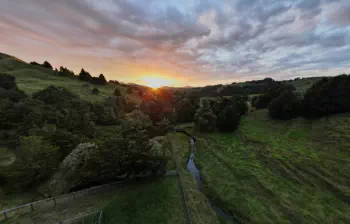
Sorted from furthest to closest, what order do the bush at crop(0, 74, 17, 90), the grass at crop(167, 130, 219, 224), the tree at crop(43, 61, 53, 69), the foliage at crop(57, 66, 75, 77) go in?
1. the tree at crop(43, 61, 53, 69)
2. the foliage at crop(57, 66, 75, 77)
3. the bush at crop(0, 74, 17, 90)
4. the grass at crop(167, 130, 219, 224)

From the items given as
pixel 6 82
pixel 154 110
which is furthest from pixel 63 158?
pixel 6 82

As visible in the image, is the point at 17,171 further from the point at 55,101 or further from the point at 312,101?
the point at 312,101

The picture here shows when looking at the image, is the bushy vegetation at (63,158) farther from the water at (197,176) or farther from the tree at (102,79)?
the tree at (102,79)

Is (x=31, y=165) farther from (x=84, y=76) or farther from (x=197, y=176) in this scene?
(x=84, y=76)

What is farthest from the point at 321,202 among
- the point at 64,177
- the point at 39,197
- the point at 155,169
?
the point at 39,197

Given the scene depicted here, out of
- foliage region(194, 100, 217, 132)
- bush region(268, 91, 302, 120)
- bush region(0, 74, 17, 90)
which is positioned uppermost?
bush region(0, 74, 17, 90)

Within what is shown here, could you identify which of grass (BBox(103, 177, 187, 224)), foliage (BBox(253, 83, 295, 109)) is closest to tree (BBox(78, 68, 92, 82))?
grass (BBox(103, 177, 187, 224))

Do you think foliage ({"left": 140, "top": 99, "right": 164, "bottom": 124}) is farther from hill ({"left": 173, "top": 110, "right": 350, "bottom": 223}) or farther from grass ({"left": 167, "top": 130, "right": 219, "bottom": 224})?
grass ({"left": 167, "top": 130, "right": 219, "bottom": 224})
